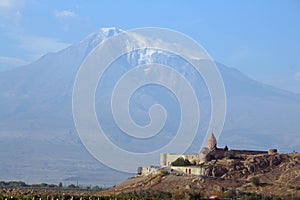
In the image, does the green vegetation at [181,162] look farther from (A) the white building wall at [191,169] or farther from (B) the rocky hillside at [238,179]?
(B) the rocky hillside at [238,179]

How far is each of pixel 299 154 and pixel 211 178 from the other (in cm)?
1477

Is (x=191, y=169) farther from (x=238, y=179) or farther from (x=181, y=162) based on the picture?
(x=238, y=179)

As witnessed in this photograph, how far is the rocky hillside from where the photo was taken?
2817 inches

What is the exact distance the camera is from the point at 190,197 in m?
63.2

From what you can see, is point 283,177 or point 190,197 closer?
point 190,197

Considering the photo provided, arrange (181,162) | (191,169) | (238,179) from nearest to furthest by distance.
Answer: (238,179)
(191,169)
(181,162)

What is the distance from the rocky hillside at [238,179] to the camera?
71.6m

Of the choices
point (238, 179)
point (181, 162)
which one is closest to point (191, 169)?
point (181, 162)

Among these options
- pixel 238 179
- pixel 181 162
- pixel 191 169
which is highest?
pixel 181 162

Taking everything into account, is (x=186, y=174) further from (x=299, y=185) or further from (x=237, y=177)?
(x=299, y=185)

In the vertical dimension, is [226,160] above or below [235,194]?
above

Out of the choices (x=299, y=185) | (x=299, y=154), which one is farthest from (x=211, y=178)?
(x=299, y=154)

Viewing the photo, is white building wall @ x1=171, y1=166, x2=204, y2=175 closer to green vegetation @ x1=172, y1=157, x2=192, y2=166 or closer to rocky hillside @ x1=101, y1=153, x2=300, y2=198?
rocky hillside @ x1=101, y1=153, x2=300, y2=198

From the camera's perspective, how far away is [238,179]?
7762 centimetres
